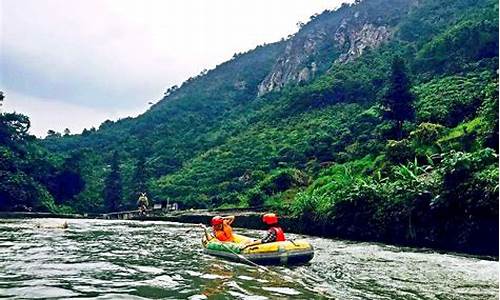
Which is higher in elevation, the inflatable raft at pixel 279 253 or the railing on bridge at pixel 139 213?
the railing on bridge at pixel 139 213

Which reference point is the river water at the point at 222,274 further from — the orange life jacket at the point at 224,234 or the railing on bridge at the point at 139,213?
the railing on bridge at the point at 139,213

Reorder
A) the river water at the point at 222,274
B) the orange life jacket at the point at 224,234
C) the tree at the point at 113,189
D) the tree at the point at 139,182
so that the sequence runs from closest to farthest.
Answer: the river water at the point at 222,274 < the orange life jacket at the point at 224,234 < the tree at the point at 139,182 < the tree at the point at 113,189

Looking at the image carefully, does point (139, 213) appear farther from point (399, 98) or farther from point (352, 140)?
point (399, 98)

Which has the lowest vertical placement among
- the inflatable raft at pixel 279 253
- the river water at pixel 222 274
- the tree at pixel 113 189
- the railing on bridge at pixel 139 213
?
the river water at pixel 222 274

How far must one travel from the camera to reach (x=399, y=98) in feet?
107

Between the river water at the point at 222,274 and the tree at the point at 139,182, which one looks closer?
the river water at the point at 222,274

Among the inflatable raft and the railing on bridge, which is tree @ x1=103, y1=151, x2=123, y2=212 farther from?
the inflatable raft

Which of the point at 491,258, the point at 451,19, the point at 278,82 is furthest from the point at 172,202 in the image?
the point at 278,82

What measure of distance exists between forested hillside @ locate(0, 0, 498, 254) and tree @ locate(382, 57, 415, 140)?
0.08m

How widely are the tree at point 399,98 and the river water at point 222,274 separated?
50.9 ft

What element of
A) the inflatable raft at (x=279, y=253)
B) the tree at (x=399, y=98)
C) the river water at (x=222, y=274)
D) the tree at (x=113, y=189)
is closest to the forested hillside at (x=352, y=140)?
the tree at (x=399, y=98)

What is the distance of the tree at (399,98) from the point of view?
32125mm

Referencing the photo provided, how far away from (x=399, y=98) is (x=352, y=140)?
9023 millimetres

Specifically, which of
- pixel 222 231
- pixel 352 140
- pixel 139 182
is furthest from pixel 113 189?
pixel 222 231
